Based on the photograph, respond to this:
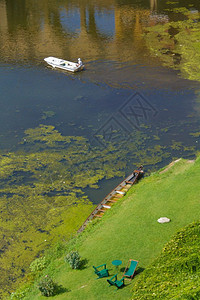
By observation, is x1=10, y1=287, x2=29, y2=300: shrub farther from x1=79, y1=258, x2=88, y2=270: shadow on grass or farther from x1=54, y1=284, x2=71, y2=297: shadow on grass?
x1=79, y1=258, x2=88, y2=270: shadow on grass

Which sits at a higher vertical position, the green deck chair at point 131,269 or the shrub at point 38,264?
the green deck chair at point 131,269

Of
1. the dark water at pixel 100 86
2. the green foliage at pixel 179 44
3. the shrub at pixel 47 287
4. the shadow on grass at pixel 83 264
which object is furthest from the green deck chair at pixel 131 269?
the green foliage at pixel 179 44

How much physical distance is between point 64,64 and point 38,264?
33475mm

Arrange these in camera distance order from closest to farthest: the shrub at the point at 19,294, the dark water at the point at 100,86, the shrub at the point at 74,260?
the shrub at the point at 74,260 → the shrub at the point at 19,294 → the dark water at the point at 100,86

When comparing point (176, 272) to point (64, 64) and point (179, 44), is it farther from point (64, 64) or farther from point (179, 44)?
point (179, 44)

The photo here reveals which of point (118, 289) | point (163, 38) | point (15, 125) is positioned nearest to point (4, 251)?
point (118, 289)

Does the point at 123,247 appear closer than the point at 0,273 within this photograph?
Yes

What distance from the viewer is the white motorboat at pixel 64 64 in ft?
167

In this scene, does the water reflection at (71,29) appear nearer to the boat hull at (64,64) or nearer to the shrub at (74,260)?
the boat hull at (64,64)

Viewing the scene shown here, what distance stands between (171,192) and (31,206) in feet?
30.5

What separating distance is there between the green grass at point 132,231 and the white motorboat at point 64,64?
25.4 meters

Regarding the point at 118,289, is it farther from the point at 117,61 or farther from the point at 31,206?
the point at 117,61

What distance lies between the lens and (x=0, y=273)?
2339 centimetres

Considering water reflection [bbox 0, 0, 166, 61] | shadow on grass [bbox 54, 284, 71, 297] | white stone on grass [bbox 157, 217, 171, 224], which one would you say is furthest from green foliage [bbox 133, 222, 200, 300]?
water reflection [bbox 0, 0, 166, 61]
